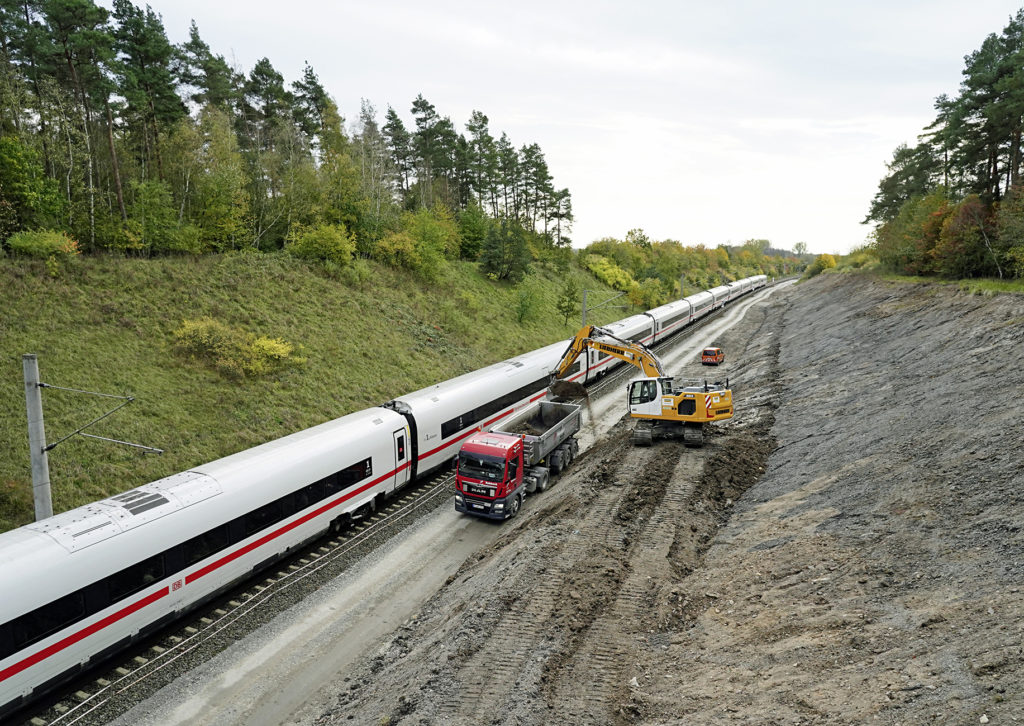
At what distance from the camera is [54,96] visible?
27297mm

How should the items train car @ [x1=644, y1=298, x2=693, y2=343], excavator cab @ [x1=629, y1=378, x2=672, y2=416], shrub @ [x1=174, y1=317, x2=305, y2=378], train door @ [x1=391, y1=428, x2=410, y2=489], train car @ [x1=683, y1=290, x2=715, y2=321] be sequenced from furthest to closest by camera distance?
train car @ [x1=683, y1=290, x2=715, y2=321] < train car @ [x1=644, y1=298, x2=693, y2=343] < shrub @ [x1=174, y1=317, x2=305, y2=378] < excavator cab @ [x1=629, y1=378, x2=672, y2=416] < train door @ [x1=391, y1=428, x2=410, y2=489]

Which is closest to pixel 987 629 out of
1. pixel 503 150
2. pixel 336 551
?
pixel 336 551

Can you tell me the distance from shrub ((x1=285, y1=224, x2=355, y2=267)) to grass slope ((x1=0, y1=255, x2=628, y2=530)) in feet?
5.13

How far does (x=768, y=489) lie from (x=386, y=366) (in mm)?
21500

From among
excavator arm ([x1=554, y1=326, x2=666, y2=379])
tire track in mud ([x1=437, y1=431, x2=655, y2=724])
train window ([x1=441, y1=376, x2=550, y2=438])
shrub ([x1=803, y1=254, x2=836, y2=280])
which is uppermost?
shrub ([x1=803, y1=254, x2=836, y2=280])

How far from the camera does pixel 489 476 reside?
17.2 metres

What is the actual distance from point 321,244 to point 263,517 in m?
25.9

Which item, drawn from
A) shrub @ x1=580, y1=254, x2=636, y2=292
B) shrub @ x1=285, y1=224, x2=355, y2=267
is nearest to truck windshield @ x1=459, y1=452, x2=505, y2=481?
shrub @ x1=285, y1=224, x2=355, y2=267

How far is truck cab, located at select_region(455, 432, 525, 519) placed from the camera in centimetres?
1709

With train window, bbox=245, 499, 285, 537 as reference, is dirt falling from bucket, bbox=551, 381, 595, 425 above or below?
above

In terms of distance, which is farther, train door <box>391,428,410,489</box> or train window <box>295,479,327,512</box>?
train door <box>391,428,410,489</box>

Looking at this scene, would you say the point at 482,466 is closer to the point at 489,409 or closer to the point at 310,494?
the point at 310,494

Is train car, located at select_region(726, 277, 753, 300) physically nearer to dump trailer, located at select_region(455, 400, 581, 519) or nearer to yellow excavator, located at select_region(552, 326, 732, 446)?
yellow excavator, located at select_region(552, 326, 732, 446)

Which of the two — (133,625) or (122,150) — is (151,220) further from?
(133,625)
